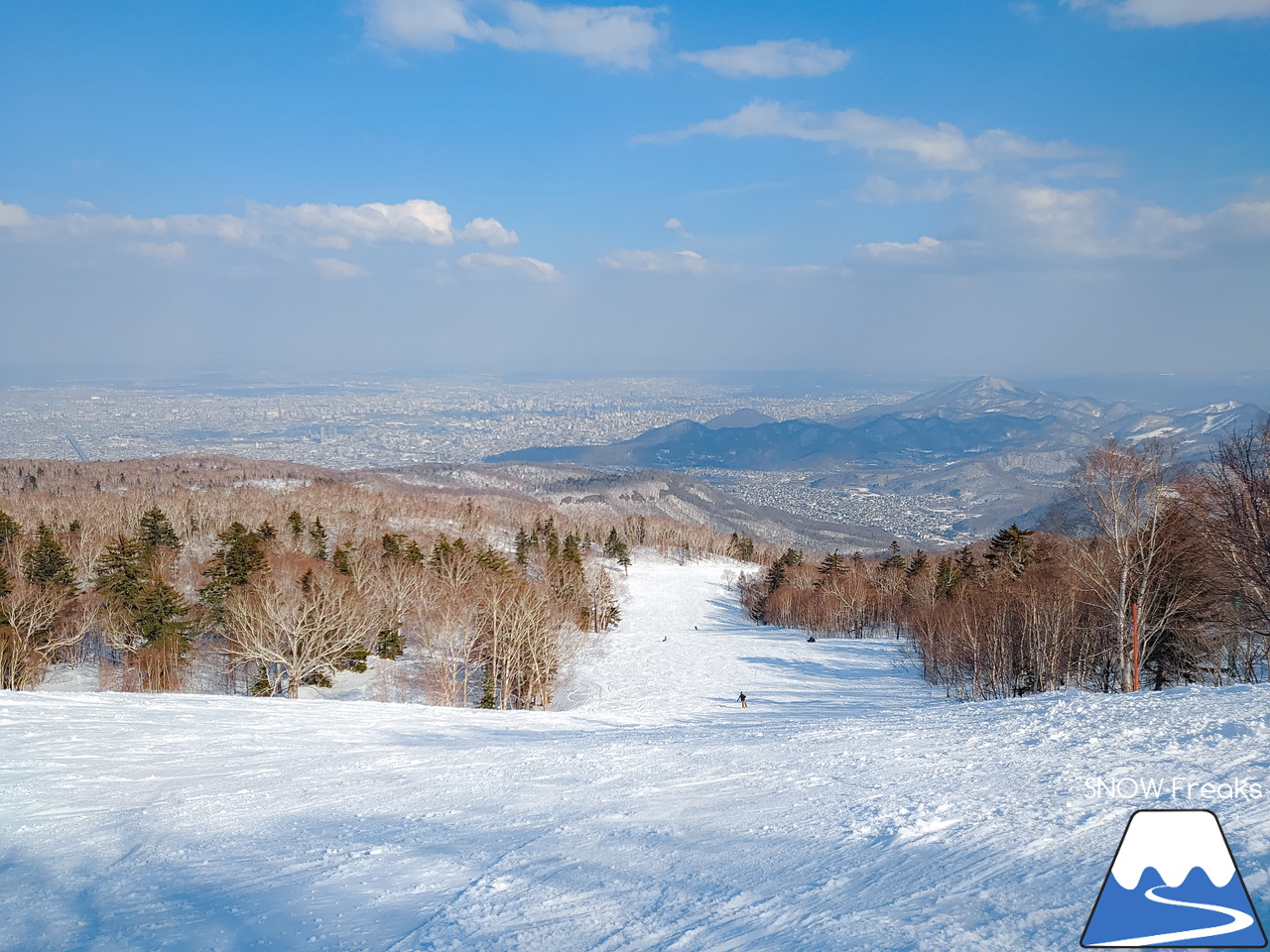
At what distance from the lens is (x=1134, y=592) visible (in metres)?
22.4

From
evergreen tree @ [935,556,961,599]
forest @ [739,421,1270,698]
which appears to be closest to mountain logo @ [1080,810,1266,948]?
forest @ [739,421,1270,698]

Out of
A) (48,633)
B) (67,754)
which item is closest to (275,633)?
(48,633)

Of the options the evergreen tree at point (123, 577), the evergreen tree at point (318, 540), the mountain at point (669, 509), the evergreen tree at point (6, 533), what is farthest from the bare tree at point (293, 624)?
the mountain at point (669, 509)

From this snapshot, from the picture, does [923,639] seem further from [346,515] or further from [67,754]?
[346,515]

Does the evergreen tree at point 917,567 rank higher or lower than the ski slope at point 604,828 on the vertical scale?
lower

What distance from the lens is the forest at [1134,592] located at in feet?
56.4

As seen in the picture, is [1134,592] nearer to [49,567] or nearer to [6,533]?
[49,567]

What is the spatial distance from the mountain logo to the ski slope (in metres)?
0.80

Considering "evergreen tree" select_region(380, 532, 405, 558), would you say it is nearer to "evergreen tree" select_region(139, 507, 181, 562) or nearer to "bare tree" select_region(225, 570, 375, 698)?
"evergreen tree" select_region(139, 507, 181, 562)

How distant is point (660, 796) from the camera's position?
8562 millimetres

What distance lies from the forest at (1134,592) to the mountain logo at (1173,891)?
51.2 feet

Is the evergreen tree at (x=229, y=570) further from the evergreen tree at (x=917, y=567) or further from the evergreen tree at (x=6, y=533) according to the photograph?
the evergreen tree at (x=917, y=567)

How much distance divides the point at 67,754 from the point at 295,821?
7.03 meters

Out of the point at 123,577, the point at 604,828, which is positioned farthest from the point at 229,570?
the point at 604,828
